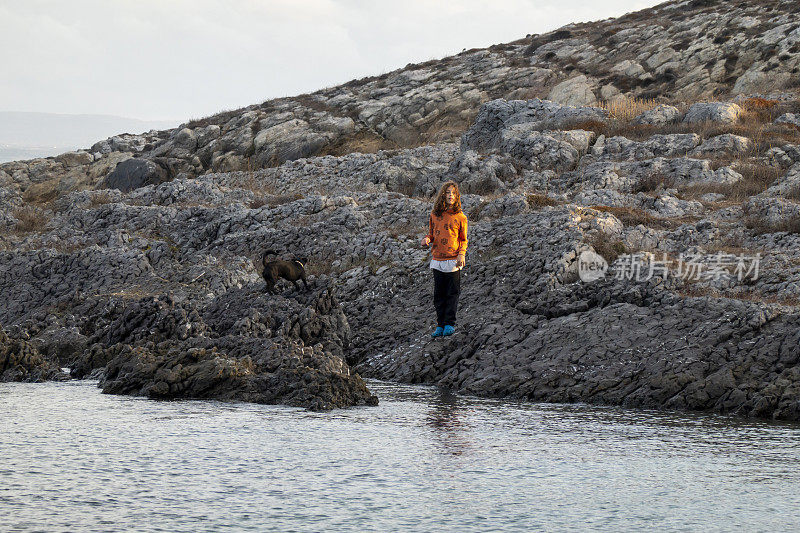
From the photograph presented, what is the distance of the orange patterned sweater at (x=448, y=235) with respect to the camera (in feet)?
52.7

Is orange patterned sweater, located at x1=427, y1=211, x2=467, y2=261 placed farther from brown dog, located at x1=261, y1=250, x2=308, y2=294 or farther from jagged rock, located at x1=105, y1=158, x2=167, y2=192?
jagged rock, located at x1=105, y1=158, x2=167, y2=192

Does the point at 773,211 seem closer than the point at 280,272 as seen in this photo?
No

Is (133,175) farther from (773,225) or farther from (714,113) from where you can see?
(773,225)

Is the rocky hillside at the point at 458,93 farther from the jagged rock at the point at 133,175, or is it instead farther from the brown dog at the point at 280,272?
the brown dog at the point at 280,272

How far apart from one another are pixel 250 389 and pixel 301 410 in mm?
1424

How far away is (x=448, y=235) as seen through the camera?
52.9 ft

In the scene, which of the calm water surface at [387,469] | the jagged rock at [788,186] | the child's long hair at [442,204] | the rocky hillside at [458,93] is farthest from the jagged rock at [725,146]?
the calm water surface at [387,469]

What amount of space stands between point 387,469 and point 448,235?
8060 millimetres

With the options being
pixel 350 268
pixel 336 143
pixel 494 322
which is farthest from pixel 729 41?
pixel 494 322

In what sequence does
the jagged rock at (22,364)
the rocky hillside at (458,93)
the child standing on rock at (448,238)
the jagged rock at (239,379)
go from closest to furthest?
1. the jagged rock at (239,379)
2. the jagged rock at (22,364)
3. the child standing on rock at (448,238)
4. the rocky hillside at (458,93)

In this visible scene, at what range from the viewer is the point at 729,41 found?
4741 centimetres

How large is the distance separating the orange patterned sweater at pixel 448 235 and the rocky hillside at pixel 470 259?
1.70 meters

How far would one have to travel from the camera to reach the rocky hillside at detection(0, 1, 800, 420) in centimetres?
1391

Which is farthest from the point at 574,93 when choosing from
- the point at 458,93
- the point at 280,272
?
the point at 280,272
